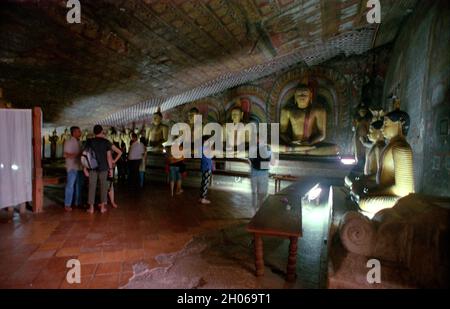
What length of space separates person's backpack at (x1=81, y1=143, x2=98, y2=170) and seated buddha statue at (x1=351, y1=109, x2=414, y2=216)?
163 inches

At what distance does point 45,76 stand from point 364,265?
6.95 meters

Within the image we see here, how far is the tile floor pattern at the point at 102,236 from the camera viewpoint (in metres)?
2.52

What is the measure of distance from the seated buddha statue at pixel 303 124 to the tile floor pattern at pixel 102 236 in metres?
2.80

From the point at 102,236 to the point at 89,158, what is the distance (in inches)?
60.9

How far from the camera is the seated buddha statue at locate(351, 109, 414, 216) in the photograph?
276cm

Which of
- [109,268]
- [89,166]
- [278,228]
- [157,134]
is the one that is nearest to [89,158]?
[89,166]

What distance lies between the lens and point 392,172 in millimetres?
2982

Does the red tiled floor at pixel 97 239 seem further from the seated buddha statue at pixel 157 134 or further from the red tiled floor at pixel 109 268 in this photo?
the seated buddha statue at pixel 157 134

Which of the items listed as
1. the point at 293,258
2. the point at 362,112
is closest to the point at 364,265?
the point at 293,258

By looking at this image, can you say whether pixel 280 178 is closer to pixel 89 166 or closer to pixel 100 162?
pixel 100 162

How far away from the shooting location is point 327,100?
9.00m

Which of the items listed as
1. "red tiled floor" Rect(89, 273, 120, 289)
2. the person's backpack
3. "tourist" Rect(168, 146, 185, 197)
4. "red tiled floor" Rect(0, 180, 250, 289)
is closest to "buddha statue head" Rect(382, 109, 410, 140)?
"red tiled floor" Rect(0, 180, 250, 289)

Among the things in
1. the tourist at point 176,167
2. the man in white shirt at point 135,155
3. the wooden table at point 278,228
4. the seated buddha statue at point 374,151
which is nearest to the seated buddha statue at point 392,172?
the seated buddha statue at point 374,151
